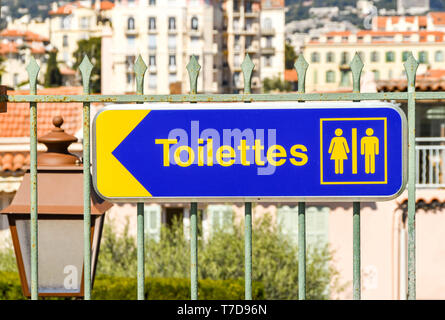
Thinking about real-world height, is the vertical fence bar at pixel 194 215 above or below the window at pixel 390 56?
below

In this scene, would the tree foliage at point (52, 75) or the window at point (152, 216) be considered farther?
the tree foliage at point (52, 75)

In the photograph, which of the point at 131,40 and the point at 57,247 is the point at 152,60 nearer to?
the point at 131,40

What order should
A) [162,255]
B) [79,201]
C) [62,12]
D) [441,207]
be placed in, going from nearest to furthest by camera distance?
[79,201]
[162,255]
[441,207]
[62,12]

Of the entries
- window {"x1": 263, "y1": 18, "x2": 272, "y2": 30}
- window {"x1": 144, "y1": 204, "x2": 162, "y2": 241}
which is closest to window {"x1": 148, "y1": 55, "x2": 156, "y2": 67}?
window {"x1": 263, "y1": 18, "x2": 272, "y2": 30}

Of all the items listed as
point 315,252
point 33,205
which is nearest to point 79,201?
point 33,205

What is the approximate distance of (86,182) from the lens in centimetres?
540

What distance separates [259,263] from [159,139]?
12002 millimetres

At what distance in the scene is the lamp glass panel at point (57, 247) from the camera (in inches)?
229

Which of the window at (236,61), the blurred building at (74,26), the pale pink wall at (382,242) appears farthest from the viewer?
the blurred building at (74,26)

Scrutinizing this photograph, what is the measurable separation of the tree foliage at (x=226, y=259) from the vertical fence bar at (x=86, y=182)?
10983 mm

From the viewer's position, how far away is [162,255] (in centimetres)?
1700

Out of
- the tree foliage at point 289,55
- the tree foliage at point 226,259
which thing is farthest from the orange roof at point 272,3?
the tree foliage at point 226,259

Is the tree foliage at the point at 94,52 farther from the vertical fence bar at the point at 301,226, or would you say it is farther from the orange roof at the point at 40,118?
the vertical fence bar at the point at 301,226
